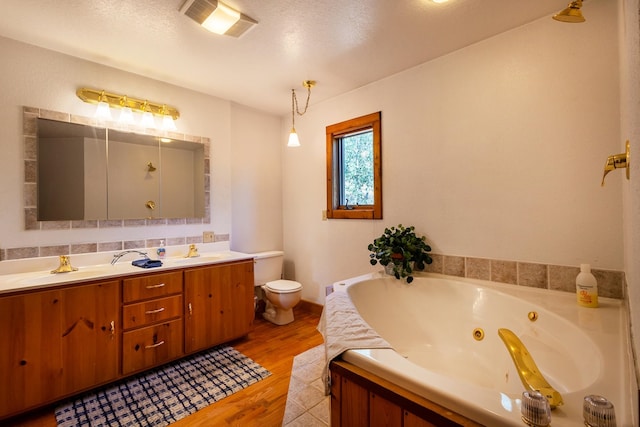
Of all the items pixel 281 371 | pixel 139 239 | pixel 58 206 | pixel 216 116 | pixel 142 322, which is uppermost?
pixel 216 116

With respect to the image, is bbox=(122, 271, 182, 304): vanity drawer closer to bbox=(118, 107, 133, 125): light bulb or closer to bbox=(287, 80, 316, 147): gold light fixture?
bbox=(118, 107, 133, 125): light bulb

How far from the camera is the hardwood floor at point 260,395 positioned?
1.61 metres

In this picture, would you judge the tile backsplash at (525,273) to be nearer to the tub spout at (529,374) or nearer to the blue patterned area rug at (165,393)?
the tub spout at (529,374)

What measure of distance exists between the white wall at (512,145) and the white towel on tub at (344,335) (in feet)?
3.77

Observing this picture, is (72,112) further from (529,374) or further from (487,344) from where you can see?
(487,344)

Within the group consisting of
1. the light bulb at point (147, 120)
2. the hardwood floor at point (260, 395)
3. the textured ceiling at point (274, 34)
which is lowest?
the hardwood floor at point (260, 395)

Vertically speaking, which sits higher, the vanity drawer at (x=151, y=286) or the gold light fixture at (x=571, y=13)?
the gold light fixture at (x=571, y=13)

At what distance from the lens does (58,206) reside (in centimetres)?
204

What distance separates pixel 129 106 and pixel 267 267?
1945mm

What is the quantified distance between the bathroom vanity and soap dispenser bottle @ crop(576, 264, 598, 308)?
233 cm

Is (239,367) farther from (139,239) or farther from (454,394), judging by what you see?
(454,394)

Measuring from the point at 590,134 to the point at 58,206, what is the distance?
11.3 ft

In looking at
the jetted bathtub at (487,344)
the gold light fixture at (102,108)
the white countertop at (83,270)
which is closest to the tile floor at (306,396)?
the jetted bathtub at (487,344)

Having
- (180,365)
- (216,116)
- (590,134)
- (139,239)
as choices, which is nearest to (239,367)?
(180,365)
